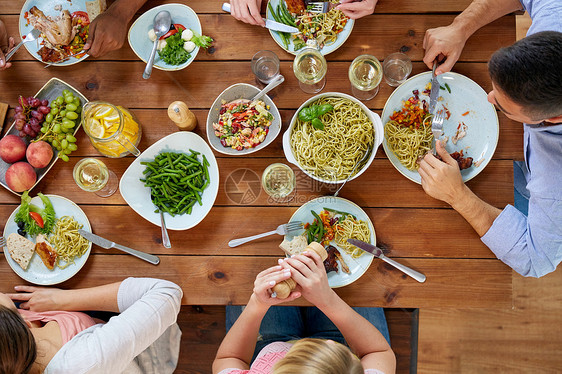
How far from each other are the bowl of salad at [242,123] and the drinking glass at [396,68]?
546mm

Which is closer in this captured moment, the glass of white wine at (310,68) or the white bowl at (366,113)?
the white bowl at (366,113)

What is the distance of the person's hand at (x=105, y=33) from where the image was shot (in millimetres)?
1869

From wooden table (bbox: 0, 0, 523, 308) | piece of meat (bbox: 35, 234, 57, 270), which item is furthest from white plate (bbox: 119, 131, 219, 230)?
piece of meat (bbox: 35, 234, 57, 270)

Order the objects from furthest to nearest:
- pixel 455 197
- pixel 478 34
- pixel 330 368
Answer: pixel 478 34 < pixel 455 197 < pixel 330 368

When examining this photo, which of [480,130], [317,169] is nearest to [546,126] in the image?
[480,130]

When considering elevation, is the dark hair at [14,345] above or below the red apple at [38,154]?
below

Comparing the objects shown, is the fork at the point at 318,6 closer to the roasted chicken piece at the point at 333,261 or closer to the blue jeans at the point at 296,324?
the roasted chicken piece at the point at 333,261

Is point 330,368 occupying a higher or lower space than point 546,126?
lower

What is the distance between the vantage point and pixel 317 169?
70.9 inches

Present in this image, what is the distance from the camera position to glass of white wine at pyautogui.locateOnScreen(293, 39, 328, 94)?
186 cm

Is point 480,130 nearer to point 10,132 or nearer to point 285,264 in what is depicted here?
point 285,264

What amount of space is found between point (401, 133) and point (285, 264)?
78 cm

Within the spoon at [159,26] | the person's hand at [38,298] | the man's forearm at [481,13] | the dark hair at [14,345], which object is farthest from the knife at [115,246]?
the man's forearm at [481,13]

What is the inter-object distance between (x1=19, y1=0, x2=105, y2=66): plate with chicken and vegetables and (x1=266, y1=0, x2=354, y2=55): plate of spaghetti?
862 mm
